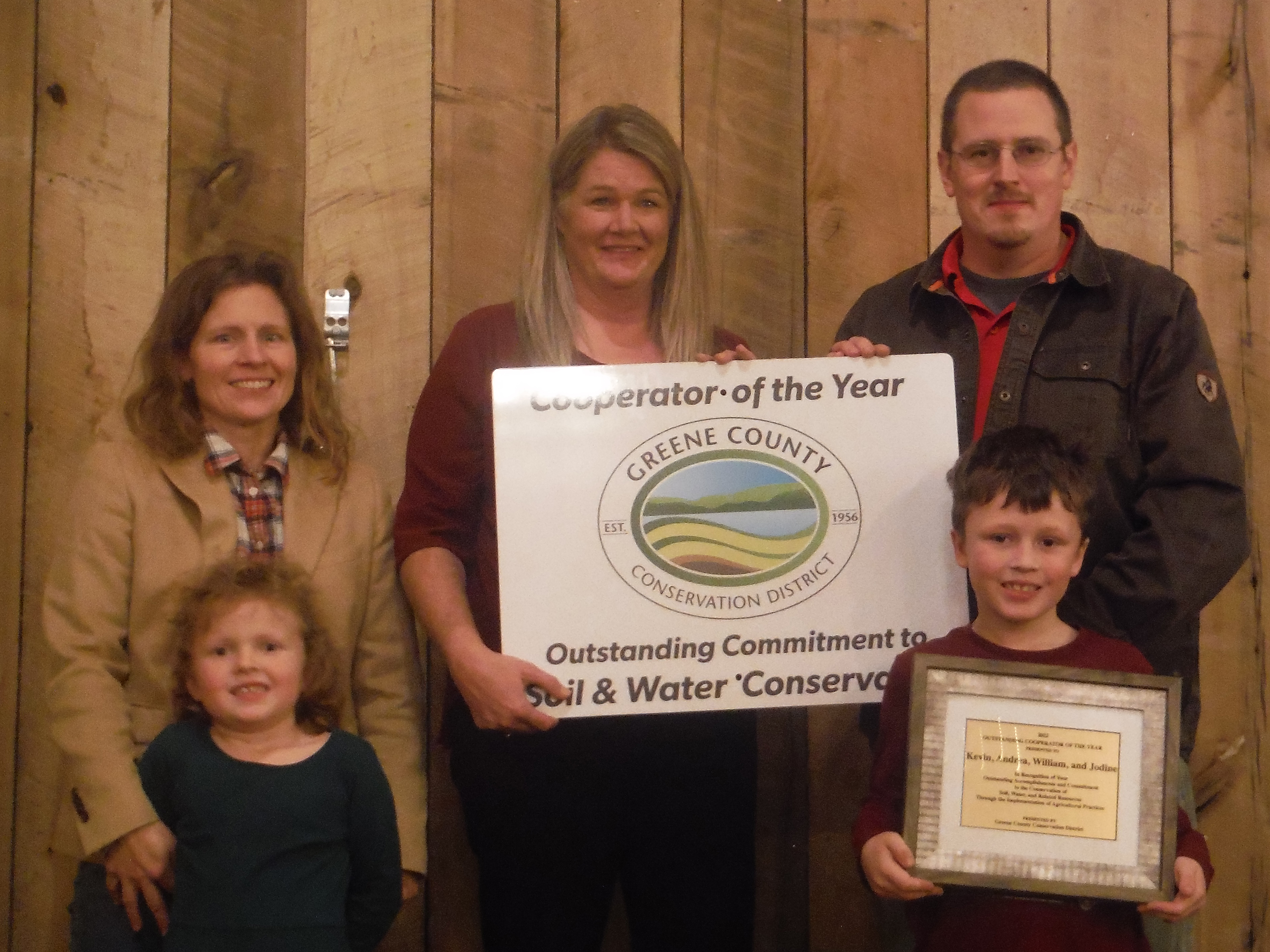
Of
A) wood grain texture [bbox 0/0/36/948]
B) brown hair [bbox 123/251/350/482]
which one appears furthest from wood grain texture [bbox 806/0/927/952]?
wood grain texture [bbox 0/0/36/948]

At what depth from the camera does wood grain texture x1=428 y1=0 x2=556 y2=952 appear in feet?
7.72

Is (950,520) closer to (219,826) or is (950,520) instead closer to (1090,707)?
(1090,707)

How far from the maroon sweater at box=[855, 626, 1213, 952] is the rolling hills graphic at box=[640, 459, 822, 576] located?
0.26 m

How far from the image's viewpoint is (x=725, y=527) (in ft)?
5.98

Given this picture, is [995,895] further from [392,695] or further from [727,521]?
[392,695]

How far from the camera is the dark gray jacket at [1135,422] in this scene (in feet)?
5.58

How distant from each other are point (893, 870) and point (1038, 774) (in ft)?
0.74

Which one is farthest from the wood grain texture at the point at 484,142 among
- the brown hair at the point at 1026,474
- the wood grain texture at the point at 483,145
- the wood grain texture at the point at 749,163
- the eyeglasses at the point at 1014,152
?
the brown hair at the point at 1026,474

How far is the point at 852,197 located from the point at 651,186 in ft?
2.14

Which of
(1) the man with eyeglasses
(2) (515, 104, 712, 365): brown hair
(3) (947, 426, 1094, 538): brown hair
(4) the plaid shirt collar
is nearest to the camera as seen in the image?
(3) (947, 426, 1094, 538): brown hair

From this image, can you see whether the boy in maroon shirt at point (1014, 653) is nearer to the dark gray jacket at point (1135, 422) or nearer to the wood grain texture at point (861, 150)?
the dark gray jacket at point (1135, 422)

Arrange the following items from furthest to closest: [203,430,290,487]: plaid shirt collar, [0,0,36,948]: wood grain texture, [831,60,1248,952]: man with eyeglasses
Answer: [0,0,36,948]: wood grain texture < [203,430,290,487]: plaid shirt collar < [831,60,1248,952]: man with eyeglasses

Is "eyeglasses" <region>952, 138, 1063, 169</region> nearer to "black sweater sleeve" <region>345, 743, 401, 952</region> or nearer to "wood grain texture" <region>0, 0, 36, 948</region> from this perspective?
"black sweater sleeve" <region>345, 743, 401, 952</region>

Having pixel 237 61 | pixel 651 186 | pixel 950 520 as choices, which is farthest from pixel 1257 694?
pixel 237 61
